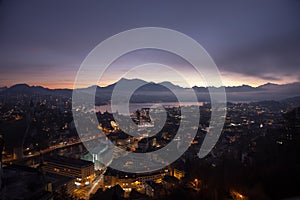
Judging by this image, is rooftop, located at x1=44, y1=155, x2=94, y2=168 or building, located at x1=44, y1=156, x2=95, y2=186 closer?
building, located at x1=44, y1=156, x2=95, y2=186

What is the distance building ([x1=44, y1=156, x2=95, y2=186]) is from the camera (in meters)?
4.62

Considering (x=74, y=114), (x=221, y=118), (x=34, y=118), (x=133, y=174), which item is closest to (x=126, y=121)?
(x=74, y=114)

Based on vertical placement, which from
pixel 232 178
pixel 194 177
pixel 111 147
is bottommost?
pixel 111 147

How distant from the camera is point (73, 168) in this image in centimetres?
490

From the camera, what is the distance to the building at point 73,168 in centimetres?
462

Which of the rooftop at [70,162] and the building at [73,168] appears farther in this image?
the rooftop at [70,162]

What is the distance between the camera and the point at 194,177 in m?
2.86

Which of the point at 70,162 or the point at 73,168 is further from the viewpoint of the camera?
the point at 70,162

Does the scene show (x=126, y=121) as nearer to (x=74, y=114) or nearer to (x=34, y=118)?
(x=74, y=114)

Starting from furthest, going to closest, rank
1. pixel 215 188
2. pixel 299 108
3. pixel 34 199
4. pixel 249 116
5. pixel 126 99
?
pixel 249 116, pixel 126 99, pixel 299 108, pixel 215 188, pixel 34 199

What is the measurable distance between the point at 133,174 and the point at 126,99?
230cm

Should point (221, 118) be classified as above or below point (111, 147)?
above

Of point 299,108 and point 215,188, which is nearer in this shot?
point 215,188

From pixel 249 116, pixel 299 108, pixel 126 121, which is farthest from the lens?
pixel 126 121
